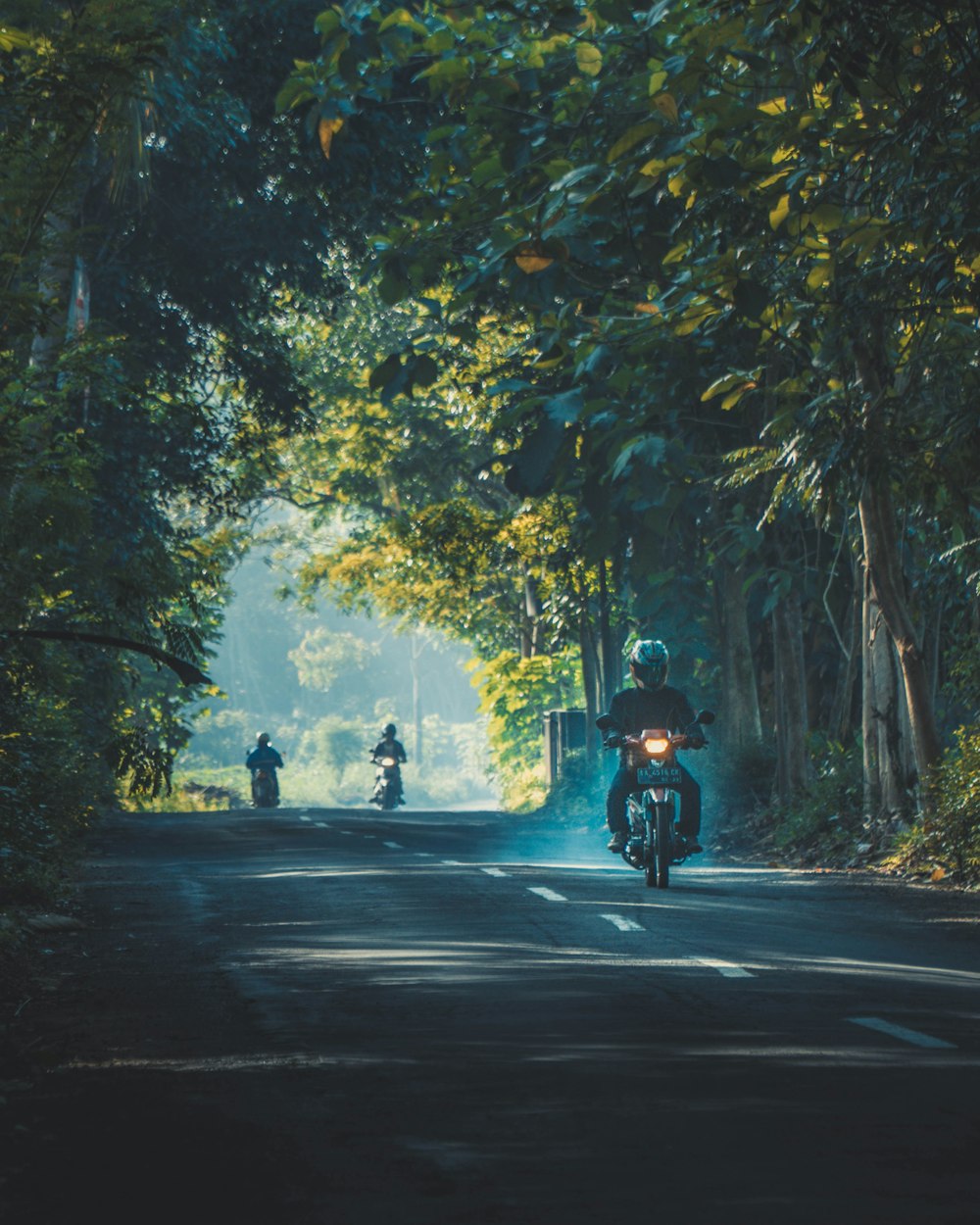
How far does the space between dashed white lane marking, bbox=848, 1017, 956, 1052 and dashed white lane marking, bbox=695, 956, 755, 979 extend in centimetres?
166

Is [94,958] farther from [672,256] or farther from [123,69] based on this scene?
[672,256]

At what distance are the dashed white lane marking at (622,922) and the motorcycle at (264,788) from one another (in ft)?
102

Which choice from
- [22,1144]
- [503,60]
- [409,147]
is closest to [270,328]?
[409,147]

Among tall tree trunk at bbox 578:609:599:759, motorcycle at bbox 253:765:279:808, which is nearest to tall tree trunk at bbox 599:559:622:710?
tall tree trunk at bbox 578:609:599:759

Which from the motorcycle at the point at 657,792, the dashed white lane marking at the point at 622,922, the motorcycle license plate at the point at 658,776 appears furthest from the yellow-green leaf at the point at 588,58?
the dashed white lane marking at the point at 622,922

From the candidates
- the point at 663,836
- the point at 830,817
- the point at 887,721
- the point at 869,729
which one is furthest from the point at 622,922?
the point at 830,817

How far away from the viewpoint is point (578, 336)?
60.8 ft

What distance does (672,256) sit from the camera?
16.2 meters

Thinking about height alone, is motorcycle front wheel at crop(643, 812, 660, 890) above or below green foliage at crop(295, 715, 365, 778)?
below

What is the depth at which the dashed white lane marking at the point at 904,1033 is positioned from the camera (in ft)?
26.8

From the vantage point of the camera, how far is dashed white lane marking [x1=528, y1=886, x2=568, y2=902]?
1566 cm

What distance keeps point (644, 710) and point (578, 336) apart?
3.49m

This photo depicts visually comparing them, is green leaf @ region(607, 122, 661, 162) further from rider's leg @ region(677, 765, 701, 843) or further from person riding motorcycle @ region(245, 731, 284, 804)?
person riding motorcycle @ region(245, 731, 284, 804)

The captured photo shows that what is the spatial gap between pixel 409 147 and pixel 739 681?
862 cm
